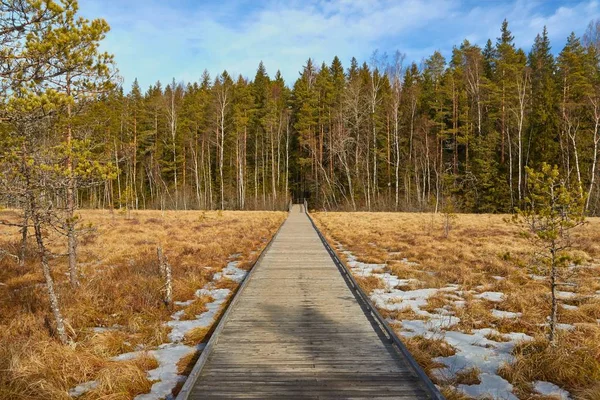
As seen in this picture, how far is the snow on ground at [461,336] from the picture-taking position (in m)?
4.37

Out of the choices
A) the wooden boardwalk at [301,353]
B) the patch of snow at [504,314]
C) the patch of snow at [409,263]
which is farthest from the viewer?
the patch of snow at [409,263]

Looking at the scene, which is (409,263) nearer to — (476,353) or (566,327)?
(566,327)

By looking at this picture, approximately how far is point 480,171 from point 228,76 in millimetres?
37925

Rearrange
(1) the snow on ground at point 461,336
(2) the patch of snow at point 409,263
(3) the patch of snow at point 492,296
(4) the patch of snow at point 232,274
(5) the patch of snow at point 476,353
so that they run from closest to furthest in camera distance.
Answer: (1) the snow on ground at point 461,336
(5) the patch of snow at point 476,353
(3) the patch of snow at point 492,296
(4) the patch of snow at point 232,274
(2) the patch of snow at point 409,263

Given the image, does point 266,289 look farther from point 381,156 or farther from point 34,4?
point 381,156

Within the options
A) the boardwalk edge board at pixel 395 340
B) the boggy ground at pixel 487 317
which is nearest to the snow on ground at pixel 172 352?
the boardwalk edge board at pixel 395 340

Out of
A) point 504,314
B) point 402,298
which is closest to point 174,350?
point 402,298

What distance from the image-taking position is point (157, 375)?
4629 millimetres

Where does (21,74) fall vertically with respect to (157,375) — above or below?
above

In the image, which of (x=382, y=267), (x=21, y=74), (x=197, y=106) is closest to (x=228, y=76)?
(x=197, y=106)

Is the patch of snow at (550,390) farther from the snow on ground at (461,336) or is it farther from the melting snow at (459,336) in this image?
the melting snow at (459,336)

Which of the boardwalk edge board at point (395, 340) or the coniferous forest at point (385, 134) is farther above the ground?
the coniferous forest at point (385, 134)

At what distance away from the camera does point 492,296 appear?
8.21 meters

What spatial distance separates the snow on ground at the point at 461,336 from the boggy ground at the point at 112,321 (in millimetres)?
3635
